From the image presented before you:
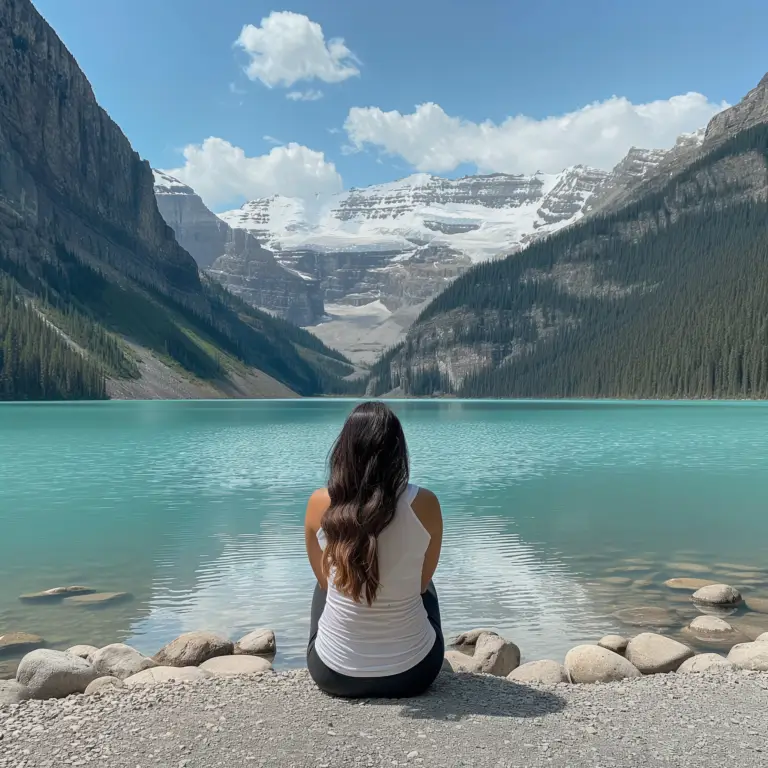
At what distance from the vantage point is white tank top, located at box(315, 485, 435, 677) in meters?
7.38

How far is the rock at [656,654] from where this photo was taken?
36.8ft

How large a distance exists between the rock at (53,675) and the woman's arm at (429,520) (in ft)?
16.4

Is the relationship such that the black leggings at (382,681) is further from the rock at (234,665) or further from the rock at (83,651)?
the rock at (83,651)

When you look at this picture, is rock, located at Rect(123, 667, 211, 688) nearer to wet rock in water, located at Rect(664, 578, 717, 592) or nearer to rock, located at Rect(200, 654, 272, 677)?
rock, located at Rect(200, 654, 272, 677)

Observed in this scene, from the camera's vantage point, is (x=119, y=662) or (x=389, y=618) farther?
(x=119, y=662)

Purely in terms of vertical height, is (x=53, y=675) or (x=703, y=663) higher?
(x=53, y=675)

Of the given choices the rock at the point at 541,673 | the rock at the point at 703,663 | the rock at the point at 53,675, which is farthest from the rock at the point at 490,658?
the rock at the point at 53,675

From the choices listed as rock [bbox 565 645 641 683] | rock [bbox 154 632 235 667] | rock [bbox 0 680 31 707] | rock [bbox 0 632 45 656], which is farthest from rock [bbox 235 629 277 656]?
rock [bbox 565 645 641 683]

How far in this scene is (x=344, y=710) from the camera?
7.57 meters

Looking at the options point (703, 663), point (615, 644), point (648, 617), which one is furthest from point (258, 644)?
point (648, 617)

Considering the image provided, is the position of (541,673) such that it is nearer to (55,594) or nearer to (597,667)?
(597,667)

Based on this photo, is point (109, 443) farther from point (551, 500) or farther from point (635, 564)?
point (635, 564)

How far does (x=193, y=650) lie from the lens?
11891 mm

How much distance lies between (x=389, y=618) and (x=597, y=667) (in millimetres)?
4239
